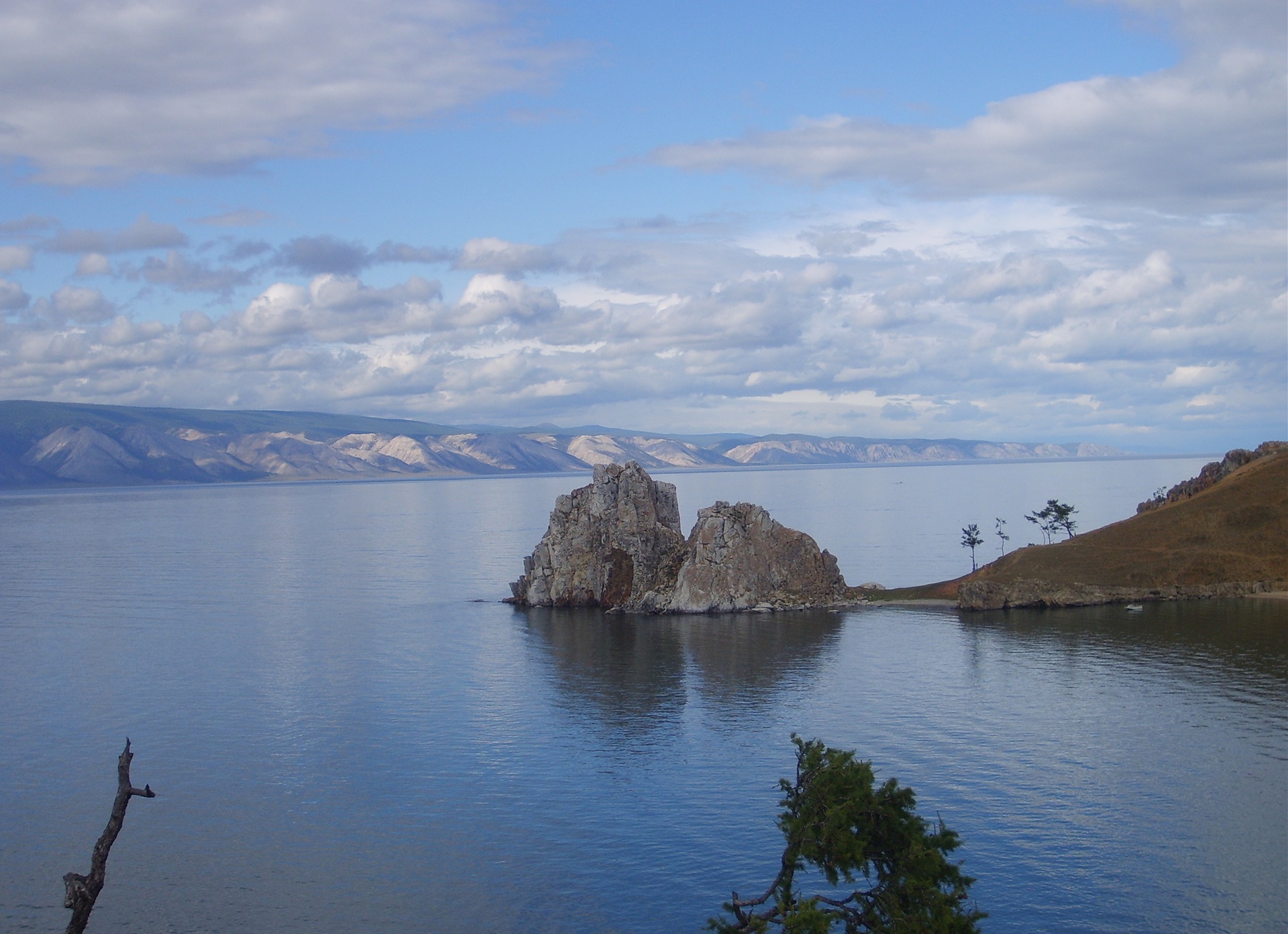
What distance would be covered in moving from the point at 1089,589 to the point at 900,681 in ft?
183

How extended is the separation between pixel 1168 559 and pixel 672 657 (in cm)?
7495

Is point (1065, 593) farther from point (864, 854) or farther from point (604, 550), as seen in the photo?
point (864, 854)

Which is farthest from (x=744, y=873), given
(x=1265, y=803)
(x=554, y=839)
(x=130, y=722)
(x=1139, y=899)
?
(x=130, y=722)

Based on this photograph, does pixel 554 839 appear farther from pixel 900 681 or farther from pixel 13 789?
pixel 900 681

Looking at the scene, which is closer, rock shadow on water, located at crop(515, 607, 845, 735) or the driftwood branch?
the driftwood branch

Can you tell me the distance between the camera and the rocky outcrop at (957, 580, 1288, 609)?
138m

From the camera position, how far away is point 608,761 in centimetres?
7481

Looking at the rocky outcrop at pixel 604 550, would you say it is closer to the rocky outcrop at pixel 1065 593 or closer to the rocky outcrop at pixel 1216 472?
the rocky outcrop at pixel 1065 593

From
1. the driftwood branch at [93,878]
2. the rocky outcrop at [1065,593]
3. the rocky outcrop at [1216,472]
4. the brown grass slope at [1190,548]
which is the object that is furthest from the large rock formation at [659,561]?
the driftwood branch at [93,878]

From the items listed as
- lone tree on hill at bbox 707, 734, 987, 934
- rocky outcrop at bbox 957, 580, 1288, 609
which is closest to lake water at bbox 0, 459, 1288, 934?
rocky outcrop at bbox 957, 580, 1288, 609

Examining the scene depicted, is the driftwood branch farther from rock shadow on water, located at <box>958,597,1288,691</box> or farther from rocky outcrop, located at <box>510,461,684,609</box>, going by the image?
rocky outcrop, located at <box>510,461,684,609</box>

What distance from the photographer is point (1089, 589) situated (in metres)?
141

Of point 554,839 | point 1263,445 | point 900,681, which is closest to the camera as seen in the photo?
point 554,839

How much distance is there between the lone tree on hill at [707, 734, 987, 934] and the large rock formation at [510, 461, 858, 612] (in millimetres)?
102438
